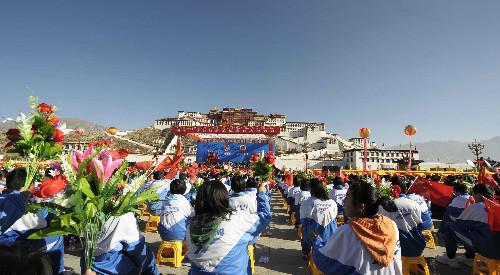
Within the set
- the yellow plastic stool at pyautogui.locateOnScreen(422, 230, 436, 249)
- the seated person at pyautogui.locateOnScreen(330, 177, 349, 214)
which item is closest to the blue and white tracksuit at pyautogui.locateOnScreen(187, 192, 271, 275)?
the seated person at pyautogui.locateOnScreen(330, 177, 349, 214)

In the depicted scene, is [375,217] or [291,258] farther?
[291,258]

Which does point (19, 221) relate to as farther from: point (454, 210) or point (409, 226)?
point (454, 210)

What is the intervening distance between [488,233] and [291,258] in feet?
10.5

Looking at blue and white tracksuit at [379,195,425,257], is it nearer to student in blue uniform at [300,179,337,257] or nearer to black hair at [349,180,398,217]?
student in blue uniform at [300,179,337,257]

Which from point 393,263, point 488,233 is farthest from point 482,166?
point 393,263

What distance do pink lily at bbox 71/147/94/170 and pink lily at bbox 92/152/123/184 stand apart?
90mm

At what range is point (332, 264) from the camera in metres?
2.12

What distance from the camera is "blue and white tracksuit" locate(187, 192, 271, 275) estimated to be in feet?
7.93

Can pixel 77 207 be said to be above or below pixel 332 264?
above

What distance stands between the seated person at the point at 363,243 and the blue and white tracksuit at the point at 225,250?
67 cm

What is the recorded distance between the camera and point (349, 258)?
2.05m

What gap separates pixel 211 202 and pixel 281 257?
13.0ft

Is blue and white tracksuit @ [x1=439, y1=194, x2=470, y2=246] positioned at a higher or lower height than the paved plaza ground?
higher

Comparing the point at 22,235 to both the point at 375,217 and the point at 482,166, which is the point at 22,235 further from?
the point at 482,166
